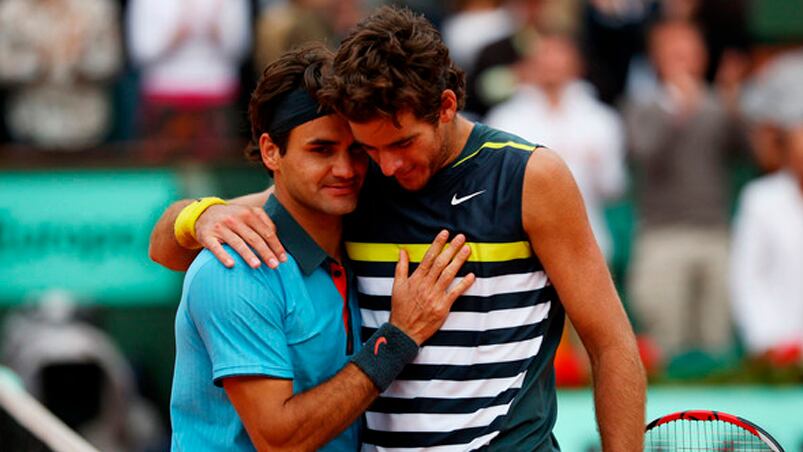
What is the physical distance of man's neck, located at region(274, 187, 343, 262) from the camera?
4.44 m

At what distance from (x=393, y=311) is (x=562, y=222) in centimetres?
53

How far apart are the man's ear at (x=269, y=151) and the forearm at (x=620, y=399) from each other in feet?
3.52

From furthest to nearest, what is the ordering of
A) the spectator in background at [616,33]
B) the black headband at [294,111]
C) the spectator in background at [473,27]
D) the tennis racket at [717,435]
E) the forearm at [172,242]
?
the spectator in background at [616,33]
the spectator in background at [473,27]
the forearm at [172,242]
the tennis racket at [717,435]
the black headband at [294,111]

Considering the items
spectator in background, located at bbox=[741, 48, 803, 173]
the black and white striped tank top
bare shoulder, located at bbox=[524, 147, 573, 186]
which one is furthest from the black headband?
spectator in background, located at bbox=[741, 48, 803, 173]

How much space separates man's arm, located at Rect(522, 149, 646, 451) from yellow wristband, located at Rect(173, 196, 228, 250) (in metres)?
1.01

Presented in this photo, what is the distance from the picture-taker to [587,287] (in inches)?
167

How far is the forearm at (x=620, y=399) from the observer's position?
13.9ft

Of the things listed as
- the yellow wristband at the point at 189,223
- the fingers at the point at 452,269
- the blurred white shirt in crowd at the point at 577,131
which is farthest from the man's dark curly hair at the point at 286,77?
the blurred white shirt in crowd at the point at 577,131

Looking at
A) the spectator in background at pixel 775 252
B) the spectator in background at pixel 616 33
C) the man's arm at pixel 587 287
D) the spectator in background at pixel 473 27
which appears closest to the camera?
the man's arm at pixel 587 287

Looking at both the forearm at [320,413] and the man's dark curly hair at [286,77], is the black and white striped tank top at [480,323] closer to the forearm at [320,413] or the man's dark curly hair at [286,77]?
the forearm at [320,413]

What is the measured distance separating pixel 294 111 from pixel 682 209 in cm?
619

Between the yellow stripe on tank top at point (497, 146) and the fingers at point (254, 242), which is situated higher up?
the yellow stripe on tank top at point (497, 146)

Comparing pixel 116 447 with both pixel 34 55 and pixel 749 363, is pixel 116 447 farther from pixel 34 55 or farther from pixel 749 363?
pixel 749 363

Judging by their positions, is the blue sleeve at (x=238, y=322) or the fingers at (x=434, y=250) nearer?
the blue sleeve at (x=238, y=322)
